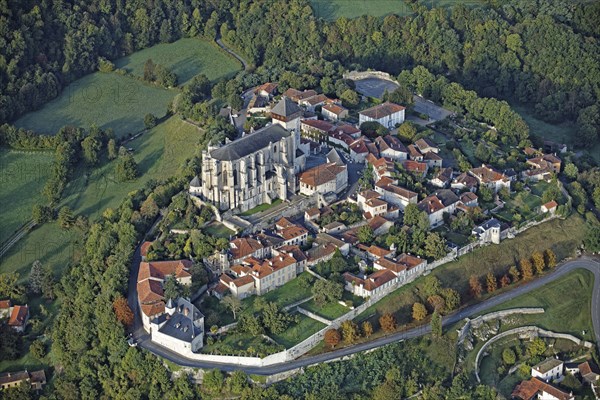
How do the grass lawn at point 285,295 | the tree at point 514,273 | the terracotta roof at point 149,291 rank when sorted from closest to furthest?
the terracotta roof at point 149,291, the grass lawn at point 285,295, the tree at point 514,273

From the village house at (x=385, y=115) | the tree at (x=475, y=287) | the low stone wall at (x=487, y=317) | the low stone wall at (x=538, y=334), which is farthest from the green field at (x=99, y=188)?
the low stone wall at (x=538, y=334)

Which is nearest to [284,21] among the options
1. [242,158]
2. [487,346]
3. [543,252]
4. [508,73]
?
[508,73]

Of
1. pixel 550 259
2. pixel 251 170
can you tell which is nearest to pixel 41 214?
pixel 251 170

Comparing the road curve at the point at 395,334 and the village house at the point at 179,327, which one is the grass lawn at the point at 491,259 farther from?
the village house at the point at 179,327

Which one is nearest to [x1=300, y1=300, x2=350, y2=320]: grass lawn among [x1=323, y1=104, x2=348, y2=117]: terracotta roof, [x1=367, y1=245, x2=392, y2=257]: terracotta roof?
[x1=367, y1=245, x2=392, y2=257]: terracotta roof

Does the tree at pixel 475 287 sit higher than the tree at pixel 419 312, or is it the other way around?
the tree at pixel 419 312

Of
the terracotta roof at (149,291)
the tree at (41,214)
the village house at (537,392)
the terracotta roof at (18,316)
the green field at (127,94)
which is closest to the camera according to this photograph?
the village house at (537,392)

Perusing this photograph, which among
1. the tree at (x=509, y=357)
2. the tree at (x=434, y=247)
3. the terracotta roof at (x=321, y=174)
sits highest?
the terracotta roof at (x=321, y=174)
